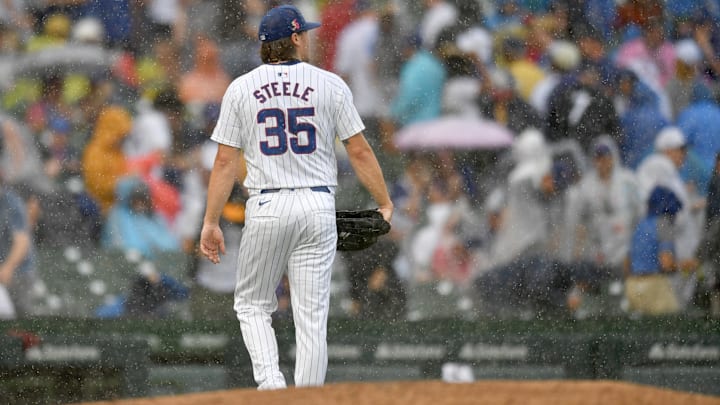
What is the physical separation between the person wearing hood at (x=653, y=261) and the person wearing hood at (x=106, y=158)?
3089 millimetres

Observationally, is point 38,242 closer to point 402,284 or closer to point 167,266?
point 167,266

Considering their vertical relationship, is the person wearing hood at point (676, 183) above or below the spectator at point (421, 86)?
below

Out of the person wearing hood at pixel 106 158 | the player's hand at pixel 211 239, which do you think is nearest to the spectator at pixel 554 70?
the person wearing hood at pixel 106 158

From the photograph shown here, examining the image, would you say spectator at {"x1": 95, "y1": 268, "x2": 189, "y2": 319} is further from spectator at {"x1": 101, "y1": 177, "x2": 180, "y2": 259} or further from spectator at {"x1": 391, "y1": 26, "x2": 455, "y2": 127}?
spectator at {"x1": 391, "y1": 26, "x2": 455, "y2": 127}

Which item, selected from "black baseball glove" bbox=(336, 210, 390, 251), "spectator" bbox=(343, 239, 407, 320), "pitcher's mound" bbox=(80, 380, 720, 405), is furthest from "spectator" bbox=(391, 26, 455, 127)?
"pitcher's mound" bbox=(80, 380, 720, 405)

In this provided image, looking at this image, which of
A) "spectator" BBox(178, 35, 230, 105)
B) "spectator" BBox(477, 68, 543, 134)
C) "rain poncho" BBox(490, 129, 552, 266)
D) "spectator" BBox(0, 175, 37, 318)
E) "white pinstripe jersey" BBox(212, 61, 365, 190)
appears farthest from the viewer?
"spectator" BBox(178, 35, 230, 105)

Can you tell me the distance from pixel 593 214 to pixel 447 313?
1.08 meters

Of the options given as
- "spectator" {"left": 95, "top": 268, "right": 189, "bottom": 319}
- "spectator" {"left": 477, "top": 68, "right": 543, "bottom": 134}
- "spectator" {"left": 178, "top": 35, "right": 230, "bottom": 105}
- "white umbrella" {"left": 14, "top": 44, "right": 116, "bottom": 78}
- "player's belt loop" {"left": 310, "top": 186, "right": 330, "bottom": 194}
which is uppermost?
"white umbrella" {"left": 14, "top": 44, "right": 116, "bottom": 78}

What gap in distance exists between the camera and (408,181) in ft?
27.6

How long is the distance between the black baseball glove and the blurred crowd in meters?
2.57

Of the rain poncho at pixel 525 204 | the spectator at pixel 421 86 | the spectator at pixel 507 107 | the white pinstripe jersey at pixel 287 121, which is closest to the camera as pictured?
the white pinstripe jersey at pixel 287 121

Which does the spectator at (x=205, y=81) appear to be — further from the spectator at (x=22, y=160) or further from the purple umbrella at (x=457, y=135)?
the purple umbrella at (x=457, y=135)

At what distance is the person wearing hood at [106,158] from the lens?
8414 millimetres

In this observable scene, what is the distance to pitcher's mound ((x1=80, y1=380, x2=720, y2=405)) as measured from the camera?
428 cm
